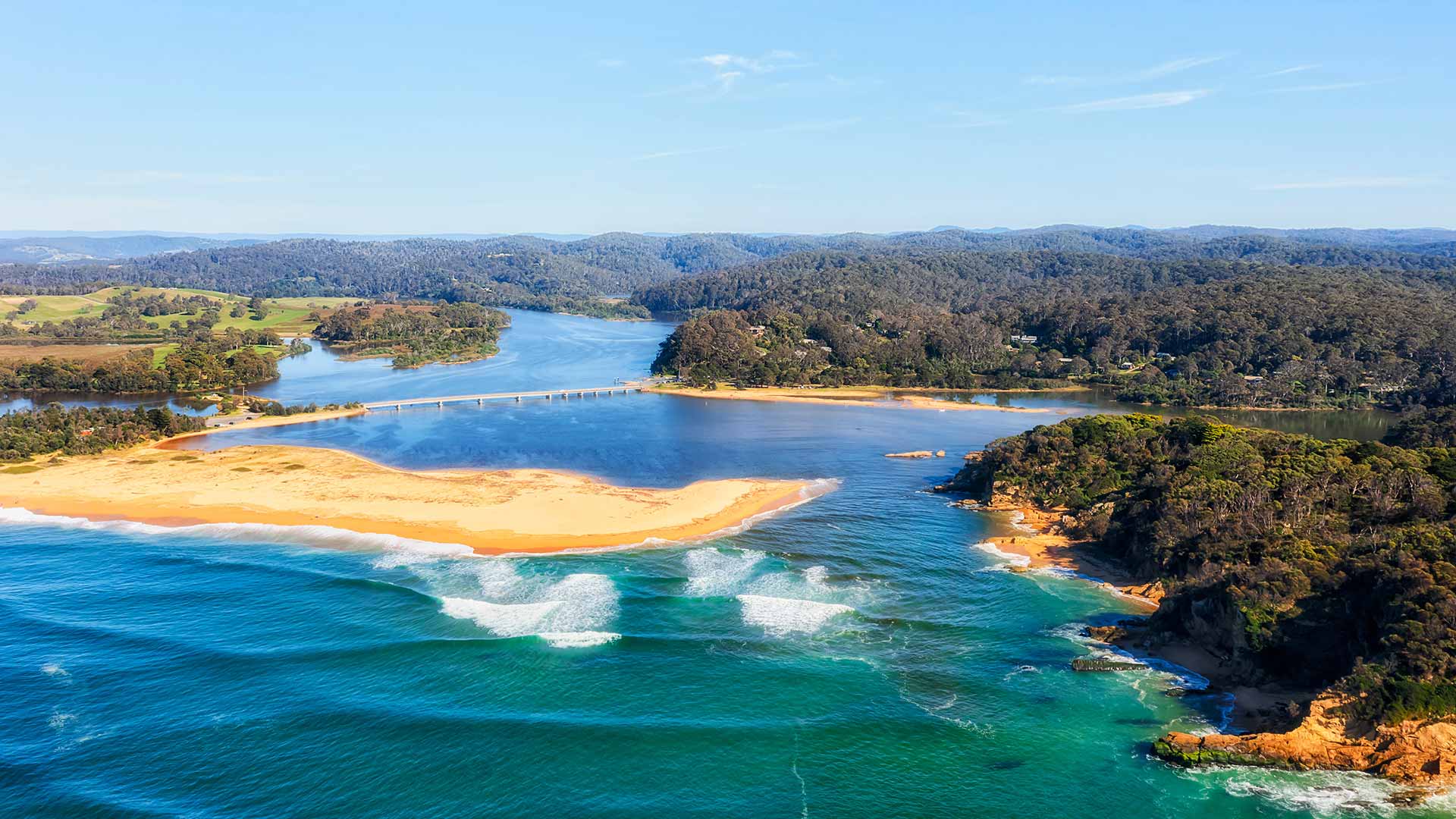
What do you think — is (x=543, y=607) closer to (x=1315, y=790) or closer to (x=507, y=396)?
(x=1315, y=790)

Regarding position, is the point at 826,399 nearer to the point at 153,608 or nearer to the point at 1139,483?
the point at 1139,483

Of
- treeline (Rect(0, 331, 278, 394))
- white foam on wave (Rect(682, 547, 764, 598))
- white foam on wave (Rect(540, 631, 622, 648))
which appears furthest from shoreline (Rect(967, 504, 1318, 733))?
treeline (Rect(0, 331, 278, 394))

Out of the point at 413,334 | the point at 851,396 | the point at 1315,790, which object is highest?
the point at 413,334

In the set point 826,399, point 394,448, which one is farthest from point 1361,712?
point 826,399

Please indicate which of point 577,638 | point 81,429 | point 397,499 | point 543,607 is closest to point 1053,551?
point 577,638

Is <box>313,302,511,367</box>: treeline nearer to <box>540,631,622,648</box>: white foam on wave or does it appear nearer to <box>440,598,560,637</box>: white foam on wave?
<box>440,598,560,637</box>: white foam on wave
